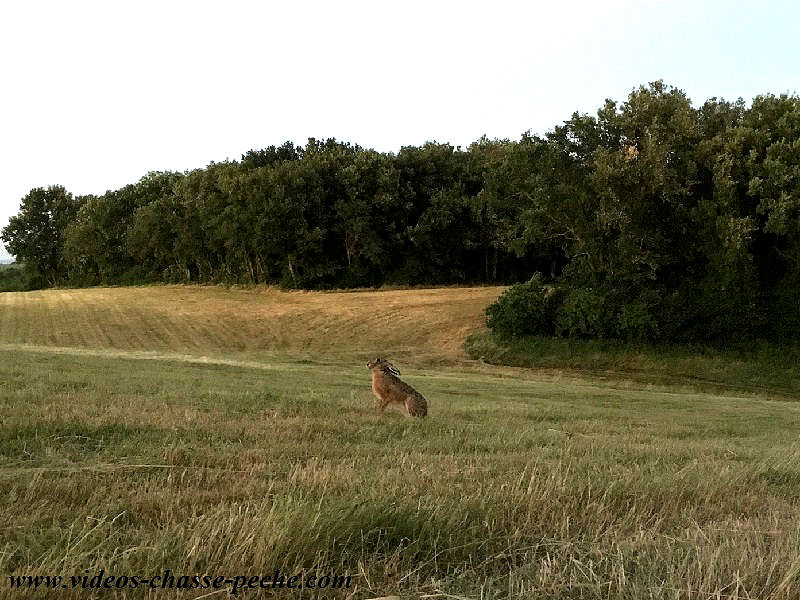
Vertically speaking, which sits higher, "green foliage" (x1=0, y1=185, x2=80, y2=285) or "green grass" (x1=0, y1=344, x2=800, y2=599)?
"green foliage" (x1=0, y1=185, x2=80, y2=285)

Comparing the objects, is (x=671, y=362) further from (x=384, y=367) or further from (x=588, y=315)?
(x=384, y=367)

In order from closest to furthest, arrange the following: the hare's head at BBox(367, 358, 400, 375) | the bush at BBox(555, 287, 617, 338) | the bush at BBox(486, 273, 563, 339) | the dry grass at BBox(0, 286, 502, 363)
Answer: the hare's head at BBox(367, 358, 400, 375) < the bush at BBox(555, 287, 617, 338) < the bush at BBox(486, 273, 563, 339) < the dry grass at BBox(0, 286, 502, 363)

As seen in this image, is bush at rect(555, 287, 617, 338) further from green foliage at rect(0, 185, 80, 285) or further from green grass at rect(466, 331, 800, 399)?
green foliage at rect(0, 185, 80, 285)

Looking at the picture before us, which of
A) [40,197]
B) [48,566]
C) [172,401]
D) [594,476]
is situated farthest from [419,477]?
[40,197]

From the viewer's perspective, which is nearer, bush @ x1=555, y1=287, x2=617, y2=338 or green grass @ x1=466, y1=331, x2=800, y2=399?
green grass @ x1=466, y1=331, x2=800, y2=399

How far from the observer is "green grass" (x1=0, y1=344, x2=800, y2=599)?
10.2ft

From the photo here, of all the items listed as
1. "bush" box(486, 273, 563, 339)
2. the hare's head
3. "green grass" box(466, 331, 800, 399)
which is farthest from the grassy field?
"bush" box(486, 273, 563, 339)

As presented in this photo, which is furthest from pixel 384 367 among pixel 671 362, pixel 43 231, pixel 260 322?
pixel 43 231

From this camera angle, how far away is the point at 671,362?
119 ft

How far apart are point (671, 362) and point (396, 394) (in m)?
29.6

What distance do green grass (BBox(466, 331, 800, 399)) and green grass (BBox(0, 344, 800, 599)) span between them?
87.8 ft

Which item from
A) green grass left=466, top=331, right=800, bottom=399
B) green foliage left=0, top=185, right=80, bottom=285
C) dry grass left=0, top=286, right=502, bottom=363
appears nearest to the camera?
green grass left=466, top=331, right=800, bottom=399

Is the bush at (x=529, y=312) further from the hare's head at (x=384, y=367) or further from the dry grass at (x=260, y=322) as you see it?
the hare's head at (x=384, y=367)

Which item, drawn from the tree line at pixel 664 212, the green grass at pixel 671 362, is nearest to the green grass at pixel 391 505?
the green grass at pixel 671 362
